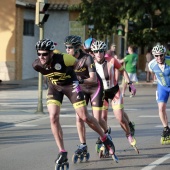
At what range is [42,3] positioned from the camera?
704 inches

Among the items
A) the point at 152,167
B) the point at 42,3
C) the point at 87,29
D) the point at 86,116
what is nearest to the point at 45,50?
the point at 86,116

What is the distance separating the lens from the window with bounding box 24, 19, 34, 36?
35.6 meters

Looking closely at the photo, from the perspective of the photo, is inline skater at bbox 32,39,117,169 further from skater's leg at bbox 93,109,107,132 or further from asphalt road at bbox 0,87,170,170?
skater's leg at bbox 93,109,107,132

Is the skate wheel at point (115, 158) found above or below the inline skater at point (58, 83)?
below

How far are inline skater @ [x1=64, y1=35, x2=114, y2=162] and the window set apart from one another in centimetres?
2515

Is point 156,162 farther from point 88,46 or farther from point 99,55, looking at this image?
point 88,46

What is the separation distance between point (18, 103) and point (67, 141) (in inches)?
345

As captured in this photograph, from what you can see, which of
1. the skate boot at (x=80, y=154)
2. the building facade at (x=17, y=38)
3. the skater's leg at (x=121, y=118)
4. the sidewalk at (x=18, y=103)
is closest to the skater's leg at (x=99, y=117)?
the skater's leg at (x=121, y=118)

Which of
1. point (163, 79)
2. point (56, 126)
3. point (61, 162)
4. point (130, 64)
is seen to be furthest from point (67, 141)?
point (130, 64)

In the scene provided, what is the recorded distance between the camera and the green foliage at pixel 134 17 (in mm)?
31734

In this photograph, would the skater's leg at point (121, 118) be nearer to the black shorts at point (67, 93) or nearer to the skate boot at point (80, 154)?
the skate boot at point (80, 154)

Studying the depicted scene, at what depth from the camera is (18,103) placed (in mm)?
21109

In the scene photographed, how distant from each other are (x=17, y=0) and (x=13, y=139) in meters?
21.9

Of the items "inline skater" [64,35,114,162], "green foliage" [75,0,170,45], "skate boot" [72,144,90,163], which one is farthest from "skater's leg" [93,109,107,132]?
"green foliage" [75,0,170,45]
